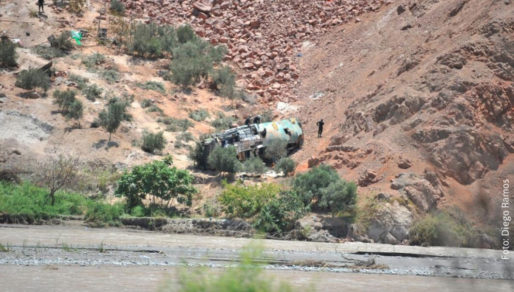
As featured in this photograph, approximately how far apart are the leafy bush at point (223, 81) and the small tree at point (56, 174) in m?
12.1

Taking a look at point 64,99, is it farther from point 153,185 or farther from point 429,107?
point 429,107

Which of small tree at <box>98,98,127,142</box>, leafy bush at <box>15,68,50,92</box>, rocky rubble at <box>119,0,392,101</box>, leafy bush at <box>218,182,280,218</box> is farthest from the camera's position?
rocky rubble at <box>119,0,392,101</box>

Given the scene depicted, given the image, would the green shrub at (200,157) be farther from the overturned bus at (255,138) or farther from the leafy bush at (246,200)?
the leafy bush at (246,200)

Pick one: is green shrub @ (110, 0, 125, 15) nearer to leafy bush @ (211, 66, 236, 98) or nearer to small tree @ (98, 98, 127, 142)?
leafy bush @ (211, 66, 236, 98)

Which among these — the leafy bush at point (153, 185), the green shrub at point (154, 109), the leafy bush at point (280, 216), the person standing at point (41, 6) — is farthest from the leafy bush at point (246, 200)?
the person standing at point (41, 6)

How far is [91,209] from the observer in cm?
2389

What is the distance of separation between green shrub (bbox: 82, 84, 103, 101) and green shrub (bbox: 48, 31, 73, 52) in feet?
16.8

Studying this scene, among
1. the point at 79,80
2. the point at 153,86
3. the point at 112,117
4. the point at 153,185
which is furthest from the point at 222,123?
the point at 153,185

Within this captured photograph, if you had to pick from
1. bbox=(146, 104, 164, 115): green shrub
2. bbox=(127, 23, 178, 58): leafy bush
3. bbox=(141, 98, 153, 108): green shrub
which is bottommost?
bbox=(146, 104, 164, 115): green shrub

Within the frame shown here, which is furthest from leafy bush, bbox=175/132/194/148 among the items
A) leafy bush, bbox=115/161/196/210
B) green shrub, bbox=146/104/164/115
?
leafy bush, bbox=115/161/196/210

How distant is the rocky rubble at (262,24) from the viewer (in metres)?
39.4

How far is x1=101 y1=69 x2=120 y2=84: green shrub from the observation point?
35.7 metres

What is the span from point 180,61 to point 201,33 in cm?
612

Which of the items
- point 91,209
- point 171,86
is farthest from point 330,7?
point 91,209
